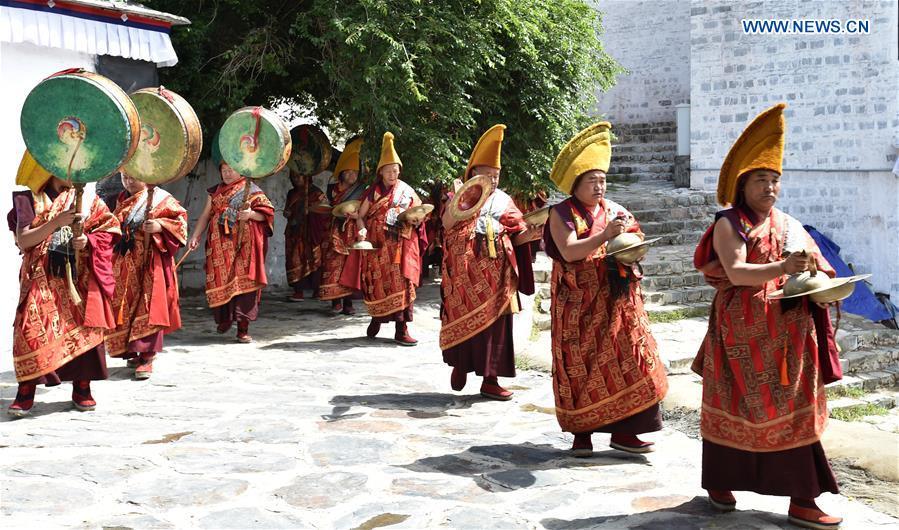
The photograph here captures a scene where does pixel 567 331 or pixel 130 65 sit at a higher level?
pixel 130 65

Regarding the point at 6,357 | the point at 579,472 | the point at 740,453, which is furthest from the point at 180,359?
the point at 740,453

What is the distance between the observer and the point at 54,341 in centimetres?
596

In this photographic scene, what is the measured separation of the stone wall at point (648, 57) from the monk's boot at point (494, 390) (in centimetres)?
1413

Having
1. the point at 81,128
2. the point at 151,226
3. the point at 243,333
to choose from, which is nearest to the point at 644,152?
the point at 243,333

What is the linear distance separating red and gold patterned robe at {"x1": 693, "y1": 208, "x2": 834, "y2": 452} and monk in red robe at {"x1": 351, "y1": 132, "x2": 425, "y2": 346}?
475 cm

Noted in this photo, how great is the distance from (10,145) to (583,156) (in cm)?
503

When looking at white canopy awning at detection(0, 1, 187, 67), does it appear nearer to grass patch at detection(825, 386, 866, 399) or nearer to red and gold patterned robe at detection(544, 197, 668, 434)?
red and gold patterned robe at detection(544, 197, 668, 434)

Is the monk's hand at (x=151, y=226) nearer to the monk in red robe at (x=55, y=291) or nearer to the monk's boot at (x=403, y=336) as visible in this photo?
the monk in red robe at (x=55, y=291)

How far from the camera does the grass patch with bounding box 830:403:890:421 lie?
30.7ft

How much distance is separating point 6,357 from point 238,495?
3.92 m

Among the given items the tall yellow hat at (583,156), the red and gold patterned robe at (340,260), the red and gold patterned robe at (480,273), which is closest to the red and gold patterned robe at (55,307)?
the red and gold patterned robe at (480,273)

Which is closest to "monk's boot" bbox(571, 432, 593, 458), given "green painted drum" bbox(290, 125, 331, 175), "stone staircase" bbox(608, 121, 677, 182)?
"green painted drum" bbox(290, 125, 331, 175)

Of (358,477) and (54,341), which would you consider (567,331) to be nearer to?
(358,477)

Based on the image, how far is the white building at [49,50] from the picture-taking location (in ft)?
25.4
